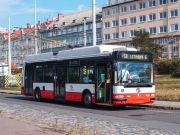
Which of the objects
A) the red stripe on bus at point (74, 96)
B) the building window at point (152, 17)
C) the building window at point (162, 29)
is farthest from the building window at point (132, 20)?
the red stripe on bus at point (74, 96)

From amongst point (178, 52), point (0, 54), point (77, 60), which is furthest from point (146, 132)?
point (0, 54)

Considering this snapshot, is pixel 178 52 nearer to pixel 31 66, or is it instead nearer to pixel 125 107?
pixel 31 66

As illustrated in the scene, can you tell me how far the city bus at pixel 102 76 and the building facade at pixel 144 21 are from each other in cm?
4764

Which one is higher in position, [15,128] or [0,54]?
[0,54]

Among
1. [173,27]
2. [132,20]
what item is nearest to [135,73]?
[173,27]

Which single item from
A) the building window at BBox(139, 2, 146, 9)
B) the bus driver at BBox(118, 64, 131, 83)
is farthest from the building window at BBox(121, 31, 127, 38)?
the bus driver at BBox(118, 64, 131, 83)

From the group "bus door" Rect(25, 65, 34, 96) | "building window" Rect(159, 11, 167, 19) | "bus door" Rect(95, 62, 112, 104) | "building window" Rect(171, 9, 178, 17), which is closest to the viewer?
"bus door" Rect(95, 62, 112, 104)

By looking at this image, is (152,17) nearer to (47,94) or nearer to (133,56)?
(47,94)

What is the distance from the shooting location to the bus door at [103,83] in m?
18.3

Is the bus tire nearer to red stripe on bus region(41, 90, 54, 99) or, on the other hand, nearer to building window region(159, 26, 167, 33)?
red stripe on bus region(41, 90, 54, 99)

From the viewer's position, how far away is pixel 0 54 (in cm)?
10912

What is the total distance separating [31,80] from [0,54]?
84.9m

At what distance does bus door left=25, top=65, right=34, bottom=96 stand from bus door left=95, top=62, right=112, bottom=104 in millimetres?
8912

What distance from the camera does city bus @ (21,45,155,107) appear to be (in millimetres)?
18016
